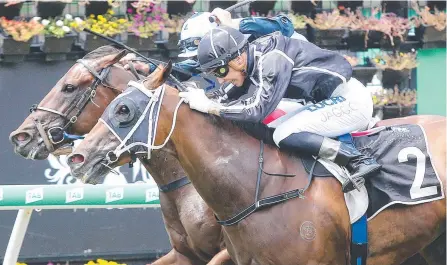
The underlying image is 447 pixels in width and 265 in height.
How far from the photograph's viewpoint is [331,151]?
518 cm

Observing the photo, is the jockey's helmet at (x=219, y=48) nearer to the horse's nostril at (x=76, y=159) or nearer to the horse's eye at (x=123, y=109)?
the horse's eye at (x=123, y=109)

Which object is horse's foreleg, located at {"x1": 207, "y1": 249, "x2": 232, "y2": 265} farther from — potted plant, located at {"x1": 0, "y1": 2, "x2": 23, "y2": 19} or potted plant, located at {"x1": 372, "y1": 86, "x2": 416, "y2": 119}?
potted plant, located at {"x1": 372, "y1": 86, "x2": 416, "y2": 119}

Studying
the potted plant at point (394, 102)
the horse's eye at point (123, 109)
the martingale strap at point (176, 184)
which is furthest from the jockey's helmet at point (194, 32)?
the potted plant at point (394, 102)

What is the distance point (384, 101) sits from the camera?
9.59m

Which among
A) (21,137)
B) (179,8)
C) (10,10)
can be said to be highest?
(10,10)

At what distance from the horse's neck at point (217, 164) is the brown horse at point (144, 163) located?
33.9 inches

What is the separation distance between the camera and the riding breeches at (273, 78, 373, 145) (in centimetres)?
525

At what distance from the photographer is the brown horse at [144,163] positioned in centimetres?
605

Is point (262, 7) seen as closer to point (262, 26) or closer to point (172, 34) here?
point (172, 34)

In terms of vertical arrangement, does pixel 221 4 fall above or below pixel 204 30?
below

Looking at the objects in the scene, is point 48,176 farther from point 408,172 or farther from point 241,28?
point 408,172

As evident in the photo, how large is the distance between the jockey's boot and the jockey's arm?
22 centimetres

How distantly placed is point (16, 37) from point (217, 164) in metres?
3.92

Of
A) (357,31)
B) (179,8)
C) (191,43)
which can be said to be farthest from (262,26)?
(357,31)
